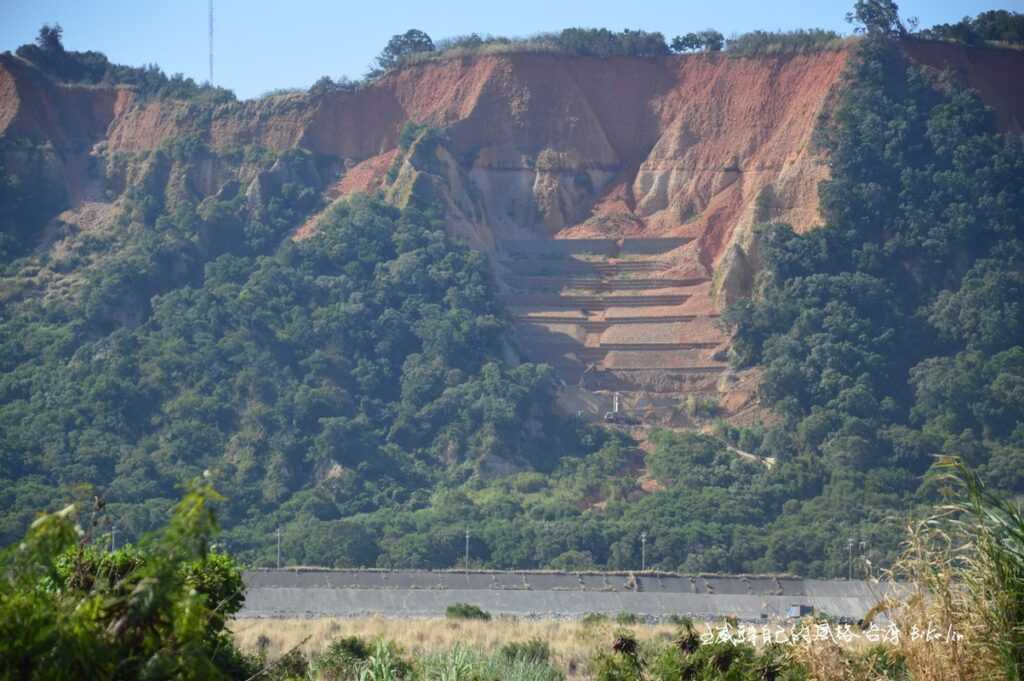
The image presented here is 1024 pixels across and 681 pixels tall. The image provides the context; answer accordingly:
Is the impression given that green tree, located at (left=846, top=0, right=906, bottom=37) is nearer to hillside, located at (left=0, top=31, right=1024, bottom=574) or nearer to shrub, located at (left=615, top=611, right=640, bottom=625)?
hillside, located at (left=0, top=31, right=1024, bottom=574)

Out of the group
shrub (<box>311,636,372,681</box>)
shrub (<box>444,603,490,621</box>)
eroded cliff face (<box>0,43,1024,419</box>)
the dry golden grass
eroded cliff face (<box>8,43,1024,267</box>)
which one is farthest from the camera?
eroded cliff face (<box>8,43,1024,267</box>)

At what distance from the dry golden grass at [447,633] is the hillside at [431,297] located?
16.2 meters

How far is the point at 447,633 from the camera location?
39.7 meters

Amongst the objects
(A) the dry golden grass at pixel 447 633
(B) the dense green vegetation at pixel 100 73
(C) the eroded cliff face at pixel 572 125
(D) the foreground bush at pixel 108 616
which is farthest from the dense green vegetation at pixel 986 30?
A: (D) the foreground bush at pixel 108 616

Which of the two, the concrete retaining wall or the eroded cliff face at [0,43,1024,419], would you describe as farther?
the eroded cliff face at [0,43,1024,419]

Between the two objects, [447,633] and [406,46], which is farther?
[406,46]

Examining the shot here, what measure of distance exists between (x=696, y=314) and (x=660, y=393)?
396cm

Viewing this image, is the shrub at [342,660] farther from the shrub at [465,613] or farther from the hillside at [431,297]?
the hillside at [431,297]

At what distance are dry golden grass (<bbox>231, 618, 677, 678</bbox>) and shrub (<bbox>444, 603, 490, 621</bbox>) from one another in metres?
0.43

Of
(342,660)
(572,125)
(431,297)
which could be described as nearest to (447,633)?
(342,660)

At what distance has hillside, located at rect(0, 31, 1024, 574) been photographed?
214 feet

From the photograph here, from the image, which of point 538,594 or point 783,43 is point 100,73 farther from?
point 538,594

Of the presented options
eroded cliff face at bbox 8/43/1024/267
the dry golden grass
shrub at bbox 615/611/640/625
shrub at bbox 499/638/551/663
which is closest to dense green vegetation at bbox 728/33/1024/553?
eroded cliff face at bbox 8/43/1024/267

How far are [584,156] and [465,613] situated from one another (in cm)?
4433
